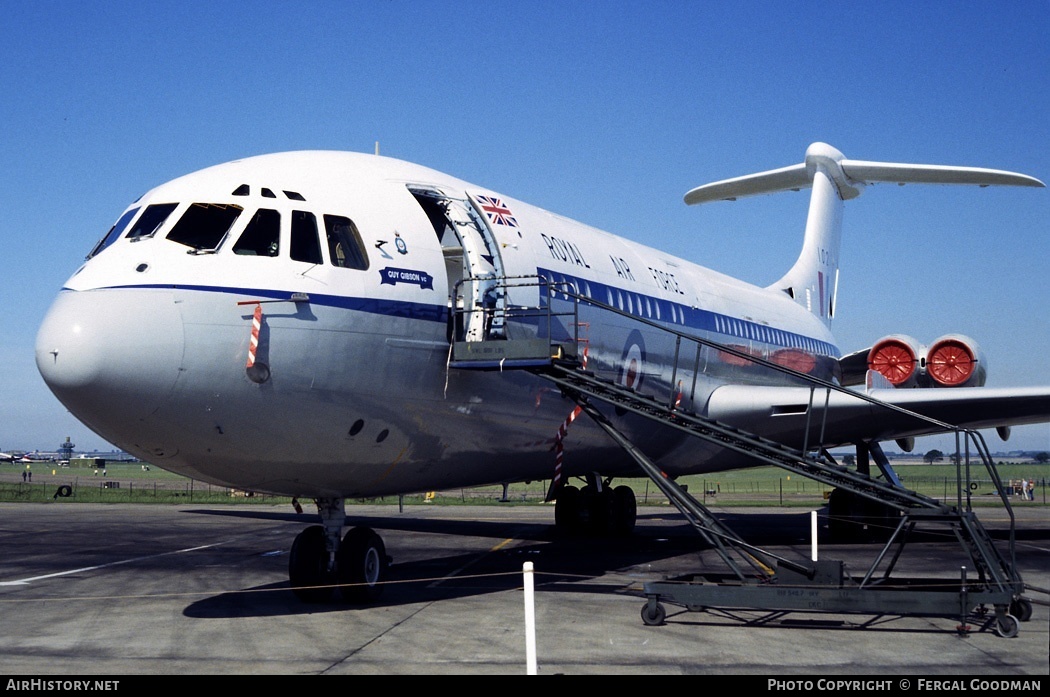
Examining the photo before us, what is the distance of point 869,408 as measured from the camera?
17375 mm

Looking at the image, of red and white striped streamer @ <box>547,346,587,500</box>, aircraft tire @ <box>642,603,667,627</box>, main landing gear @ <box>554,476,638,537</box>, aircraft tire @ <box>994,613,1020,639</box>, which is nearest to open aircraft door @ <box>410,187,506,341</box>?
red and white striped streamer @ <box>547,346,587,500</box>

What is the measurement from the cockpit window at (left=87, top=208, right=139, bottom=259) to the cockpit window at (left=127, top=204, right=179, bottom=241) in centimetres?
22

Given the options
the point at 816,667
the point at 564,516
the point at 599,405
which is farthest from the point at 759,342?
the point at 816,667

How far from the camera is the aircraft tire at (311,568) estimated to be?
11633 millimetres

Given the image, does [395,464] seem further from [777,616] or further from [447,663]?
[777,616]

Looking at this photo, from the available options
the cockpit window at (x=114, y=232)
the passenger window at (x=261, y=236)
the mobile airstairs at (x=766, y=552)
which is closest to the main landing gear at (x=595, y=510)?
the mobile airstairs at (x=766, y=552)

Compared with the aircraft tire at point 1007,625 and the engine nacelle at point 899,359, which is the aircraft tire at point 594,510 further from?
the aircraft tire at point 1007,625

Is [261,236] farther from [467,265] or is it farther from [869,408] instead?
[869,408]

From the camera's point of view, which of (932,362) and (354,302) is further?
(932,362)

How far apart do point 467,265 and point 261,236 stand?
97.0 inches

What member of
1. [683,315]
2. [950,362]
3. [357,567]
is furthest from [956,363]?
[357,567]

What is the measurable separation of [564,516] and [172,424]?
14.1 meters

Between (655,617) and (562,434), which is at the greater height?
(562,434)

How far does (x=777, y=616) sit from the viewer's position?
11.1m
